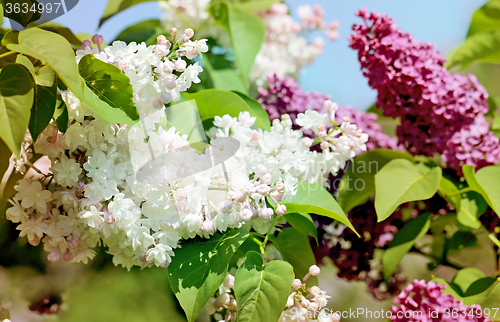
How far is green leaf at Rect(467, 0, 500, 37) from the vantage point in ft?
2.10

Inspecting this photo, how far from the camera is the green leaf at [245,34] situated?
64 cm

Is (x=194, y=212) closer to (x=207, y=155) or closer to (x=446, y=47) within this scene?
(x=207, y=155)

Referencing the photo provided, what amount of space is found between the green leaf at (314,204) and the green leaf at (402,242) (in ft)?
0.65

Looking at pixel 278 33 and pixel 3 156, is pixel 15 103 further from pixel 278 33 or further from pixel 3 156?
pixel 278 33

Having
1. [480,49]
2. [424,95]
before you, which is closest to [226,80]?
[424,95]

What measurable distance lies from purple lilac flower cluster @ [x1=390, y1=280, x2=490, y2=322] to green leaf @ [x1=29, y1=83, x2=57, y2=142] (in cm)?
45

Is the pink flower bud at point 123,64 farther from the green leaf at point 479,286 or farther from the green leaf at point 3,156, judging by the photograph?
the green leaf at point 479,286

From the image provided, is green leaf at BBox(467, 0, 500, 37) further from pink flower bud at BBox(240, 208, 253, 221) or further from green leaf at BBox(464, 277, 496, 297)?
pink flower bud at BBox(240, 208, 253, 221)

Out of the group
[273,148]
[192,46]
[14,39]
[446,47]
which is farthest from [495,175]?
[446,47]

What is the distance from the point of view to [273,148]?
0.41 meters

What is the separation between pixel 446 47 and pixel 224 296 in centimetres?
212

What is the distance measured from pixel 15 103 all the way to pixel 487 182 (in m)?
0.57

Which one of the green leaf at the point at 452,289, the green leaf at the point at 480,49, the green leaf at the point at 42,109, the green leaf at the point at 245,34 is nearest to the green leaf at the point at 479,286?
the green leaf at the point at 452,289

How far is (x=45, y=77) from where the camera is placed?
32 cm
